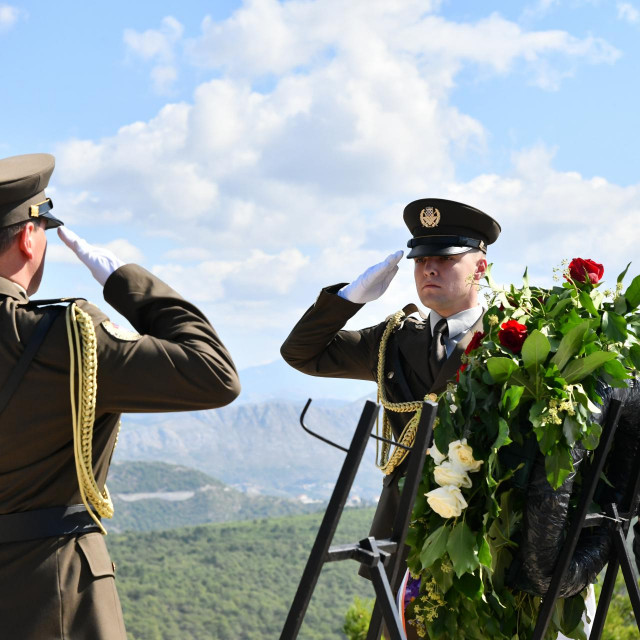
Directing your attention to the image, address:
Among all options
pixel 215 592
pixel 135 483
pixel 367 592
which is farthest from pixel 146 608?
pixel 135 483

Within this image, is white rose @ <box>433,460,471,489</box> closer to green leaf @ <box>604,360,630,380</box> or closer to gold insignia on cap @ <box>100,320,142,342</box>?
green leaf @ <box>604,360,630,380</box>

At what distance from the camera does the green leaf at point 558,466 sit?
113 inches

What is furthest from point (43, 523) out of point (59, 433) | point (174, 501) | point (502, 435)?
point (174, 501)

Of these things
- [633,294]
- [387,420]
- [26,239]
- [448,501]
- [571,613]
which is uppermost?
[26,239]

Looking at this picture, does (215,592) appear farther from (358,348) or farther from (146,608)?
(358,348)

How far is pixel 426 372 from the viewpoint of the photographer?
4.62 m

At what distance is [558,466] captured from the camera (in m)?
2.89

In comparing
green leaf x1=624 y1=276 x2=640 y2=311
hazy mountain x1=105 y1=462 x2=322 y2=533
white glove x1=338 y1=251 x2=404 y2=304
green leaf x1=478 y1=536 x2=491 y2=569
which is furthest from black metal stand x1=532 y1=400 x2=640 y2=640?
hazy mountain x1=105 y1=462 x2=322 y2=533

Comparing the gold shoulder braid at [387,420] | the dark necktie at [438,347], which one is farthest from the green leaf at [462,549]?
the dark necktie at [438,347]

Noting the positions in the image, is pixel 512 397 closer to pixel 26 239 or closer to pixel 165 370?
pixel 165 370

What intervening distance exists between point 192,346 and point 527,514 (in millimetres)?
Result: 1244

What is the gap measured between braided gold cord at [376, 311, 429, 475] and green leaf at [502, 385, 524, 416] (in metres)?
1.45

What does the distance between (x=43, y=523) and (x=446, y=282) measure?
2.27 meters

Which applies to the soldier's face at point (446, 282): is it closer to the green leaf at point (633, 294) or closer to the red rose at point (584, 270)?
the red rose at point (584, 270)
